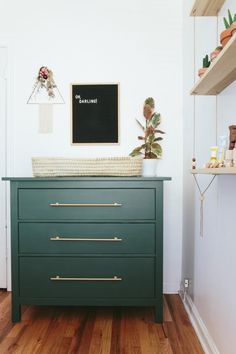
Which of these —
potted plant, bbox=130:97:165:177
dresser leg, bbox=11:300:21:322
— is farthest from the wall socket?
dresser leg, bbox=11:300:21:322

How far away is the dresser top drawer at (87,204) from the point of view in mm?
1903

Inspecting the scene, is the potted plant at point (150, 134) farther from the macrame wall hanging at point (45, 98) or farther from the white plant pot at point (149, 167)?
the macrame wall hanging at point (45, 98)

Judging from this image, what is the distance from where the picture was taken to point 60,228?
6.31ft

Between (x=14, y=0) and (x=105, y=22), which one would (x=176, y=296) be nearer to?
(x=105, y=22)

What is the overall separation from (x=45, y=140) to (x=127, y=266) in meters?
1.21

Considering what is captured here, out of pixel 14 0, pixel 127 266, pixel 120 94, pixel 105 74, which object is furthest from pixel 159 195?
pixel 14 0

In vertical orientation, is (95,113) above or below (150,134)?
above

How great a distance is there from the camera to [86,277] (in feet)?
6.31

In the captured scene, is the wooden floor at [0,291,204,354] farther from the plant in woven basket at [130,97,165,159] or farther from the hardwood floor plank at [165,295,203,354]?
the plant in woven basket at [130,97,165,159]

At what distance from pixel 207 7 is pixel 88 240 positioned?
1.45 metres

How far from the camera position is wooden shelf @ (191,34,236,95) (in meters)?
0.97

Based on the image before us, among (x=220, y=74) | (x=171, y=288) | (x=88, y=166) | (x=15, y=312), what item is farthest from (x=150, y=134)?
(x=15, y=312)

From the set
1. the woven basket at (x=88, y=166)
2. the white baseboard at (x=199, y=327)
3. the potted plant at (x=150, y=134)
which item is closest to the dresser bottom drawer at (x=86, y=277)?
the white baseboard at (x=199, y=327)

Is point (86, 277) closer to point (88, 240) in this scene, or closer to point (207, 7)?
point (88, 240)
